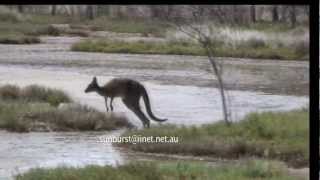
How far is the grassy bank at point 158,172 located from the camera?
244 cm

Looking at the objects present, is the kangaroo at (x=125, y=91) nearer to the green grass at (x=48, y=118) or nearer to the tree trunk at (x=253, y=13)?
the green grass at (x=48, y=118)

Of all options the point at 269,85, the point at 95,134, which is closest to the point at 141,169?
the point at 95,134

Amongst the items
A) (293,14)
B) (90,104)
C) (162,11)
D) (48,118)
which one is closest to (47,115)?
(48,118)

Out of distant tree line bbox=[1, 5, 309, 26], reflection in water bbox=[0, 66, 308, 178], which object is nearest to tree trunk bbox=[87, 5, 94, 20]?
distant tree line bbox=[1, 5, 309, 26]

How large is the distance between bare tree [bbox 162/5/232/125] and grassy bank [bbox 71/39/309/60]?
2cm

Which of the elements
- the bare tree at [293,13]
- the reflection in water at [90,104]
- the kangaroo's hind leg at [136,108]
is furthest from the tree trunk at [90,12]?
the bare tree at [293,13]

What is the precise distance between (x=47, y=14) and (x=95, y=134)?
45 centimetres

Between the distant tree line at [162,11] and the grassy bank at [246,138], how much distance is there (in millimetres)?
340

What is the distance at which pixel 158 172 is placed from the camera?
96.5 inches

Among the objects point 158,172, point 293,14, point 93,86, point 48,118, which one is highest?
point 293,14

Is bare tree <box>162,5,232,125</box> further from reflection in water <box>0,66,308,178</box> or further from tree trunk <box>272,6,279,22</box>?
tree trunk <box>272,6,279,22</box>

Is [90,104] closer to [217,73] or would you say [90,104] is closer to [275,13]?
[217,73]

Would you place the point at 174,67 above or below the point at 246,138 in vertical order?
above

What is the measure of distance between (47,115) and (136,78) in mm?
339
